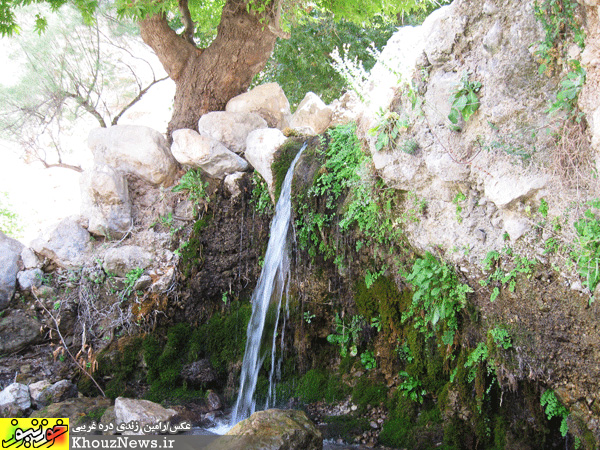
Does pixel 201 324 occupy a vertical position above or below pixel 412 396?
above

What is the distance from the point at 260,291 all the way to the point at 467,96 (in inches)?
137

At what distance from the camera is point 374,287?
16.7 feet

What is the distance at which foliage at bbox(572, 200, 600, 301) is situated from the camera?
9.91 feet

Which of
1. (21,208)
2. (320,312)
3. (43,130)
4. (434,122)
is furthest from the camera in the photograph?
(21,208)

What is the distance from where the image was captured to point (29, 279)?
6703 mm

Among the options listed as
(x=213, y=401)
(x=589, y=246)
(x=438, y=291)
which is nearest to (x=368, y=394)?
(x=438, y=291)

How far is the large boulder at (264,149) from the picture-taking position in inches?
246

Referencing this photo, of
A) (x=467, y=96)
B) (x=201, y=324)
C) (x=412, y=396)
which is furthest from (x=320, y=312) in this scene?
(x=467, y=96)

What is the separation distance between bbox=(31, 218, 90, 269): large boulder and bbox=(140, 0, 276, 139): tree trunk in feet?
7.64

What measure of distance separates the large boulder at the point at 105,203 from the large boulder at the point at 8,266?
110cm

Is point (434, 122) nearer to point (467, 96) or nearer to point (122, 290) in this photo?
point (467, 96)

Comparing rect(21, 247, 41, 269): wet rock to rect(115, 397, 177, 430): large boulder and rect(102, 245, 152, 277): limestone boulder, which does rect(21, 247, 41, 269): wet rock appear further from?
rect(115, 397, 177, 430): large boulder

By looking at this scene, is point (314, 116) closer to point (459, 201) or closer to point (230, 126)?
point (230, 126)

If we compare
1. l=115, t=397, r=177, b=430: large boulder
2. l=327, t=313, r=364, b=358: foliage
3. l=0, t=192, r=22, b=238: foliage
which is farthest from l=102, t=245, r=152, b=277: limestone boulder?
l=0, t=192, r=22, b=238: foliage
